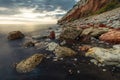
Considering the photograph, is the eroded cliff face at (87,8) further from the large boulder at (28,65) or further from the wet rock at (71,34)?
the large boulder at (28,65)

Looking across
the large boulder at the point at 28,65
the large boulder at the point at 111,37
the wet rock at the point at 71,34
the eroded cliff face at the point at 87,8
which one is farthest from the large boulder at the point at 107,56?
the eroded cliff face at the point at 87,8

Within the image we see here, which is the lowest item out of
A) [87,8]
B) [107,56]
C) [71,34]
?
[71,34]

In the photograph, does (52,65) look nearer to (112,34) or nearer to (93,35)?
(112,34)

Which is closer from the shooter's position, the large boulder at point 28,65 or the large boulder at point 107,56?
the large boulder at point 28,65

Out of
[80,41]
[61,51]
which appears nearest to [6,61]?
[61,51]

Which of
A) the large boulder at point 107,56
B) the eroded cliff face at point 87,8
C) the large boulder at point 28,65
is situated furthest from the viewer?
the eroded cliff face at point 87,8

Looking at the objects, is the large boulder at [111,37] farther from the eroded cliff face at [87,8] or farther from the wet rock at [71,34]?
the eroded cliff face at [87,8]

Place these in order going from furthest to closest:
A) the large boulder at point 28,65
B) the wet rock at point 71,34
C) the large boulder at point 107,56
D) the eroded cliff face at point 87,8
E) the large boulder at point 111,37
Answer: the eroded cliff face at point 87,8, the wet rock at point 71,34, the large boulder at point 111,37, the large boulder at point 107,56, the large boulder at point 28,65

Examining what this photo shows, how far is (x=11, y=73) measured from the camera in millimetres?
19031

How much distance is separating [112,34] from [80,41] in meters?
5.57

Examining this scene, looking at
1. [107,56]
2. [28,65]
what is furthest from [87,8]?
[28,65]

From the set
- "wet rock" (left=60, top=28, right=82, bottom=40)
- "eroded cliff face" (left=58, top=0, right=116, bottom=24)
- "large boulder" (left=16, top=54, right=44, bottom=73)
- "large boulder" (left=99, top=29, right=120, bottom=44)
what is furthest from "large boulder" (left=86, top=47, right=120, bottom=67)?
"eroded cliff face" (left=58, top=0, right=116, bottom=24)

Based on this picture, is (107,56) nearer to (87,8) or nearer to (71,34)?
(71,34)

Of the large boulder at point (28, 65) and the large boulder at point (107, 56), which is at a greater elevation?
the large boulder at point (107, 56)
